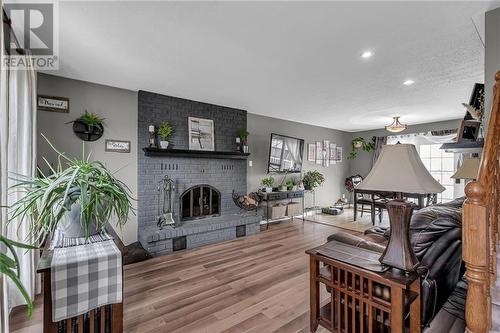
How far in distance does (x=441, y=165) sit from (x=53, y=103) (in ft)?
26.6

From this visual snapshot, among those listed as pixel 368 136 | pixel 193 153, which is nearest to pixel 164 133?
pixel 193 153

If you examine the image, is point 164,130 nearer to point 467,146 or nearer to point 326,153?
point 467,146

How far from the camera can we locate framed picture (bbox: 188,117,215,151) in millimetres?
4152

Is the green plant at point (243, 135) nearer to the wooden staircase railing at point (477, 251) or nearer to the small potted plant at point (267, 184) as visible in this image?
the small potted plant at point (267, 184)

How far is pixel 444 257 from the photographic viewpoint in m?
1.56

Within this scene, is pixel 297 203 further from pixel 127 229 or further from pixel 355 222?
pixel 127 229

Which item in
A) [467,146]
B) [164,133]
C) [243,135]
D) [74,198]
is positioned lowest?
[74,198]

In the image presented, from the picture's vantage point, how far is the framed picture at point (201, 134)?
4.15 m

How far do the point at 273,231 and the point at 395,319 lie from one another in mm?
3367

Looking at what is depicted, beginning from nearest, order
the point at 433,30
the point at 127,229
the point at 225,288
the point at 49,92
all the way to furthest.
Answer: the point at 433,30, the point at 225,288, the point at 49,92, the point at 127,229

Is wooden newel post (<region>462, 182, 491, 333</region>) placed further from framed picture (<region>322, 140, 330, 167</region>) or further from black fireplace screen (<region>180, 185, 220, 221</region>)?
framed picture (<region>322, 140, 330, 167</region>)

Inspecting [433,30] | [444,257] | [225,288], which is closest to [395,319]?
[444,257]

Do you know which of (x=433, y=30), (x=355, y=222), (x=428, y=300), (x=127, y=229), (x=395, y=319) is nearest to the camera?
(x=395, y=319)

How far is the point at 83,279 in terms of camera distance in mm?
1288
